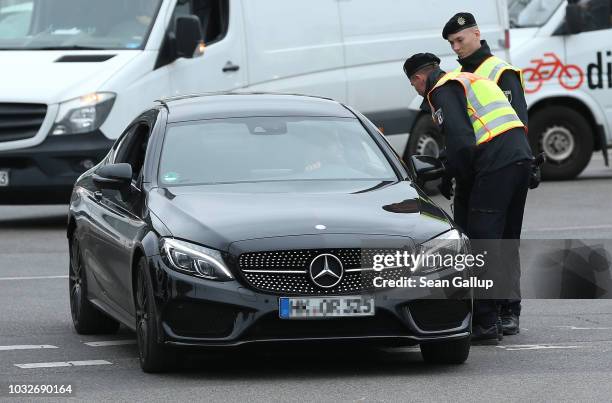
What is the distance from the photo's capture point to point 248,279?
8.58m

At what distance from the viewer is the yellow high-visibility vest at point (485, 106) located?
1009 centimetres

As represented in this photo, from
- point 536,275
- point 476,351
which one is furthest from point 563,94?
point 476,351

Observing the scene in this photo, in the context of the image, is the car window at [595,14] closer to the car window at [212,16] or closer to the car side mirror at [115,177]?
the car window at [212,16]

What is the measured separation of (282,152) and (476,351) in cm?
154

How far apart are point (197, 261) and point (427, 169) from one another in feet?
6.43

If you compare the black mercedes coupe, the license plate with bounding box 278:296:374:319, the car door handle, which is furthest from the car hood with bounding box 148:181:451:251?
the car door handle

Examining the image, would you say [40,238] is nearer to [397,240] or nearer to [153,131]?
[153,131]

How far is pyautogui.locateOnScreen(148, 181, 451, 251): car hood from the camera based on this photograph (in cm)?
875

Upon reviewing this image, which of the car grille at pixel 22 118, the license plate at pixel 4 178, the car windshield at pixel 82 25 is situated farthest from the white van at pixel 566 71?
the license plate at pixel 4 178

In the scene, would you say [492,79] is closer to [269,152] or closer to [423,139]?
[269,152]

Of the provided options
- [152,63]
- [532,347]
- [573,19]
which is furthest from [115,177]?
[573,19]

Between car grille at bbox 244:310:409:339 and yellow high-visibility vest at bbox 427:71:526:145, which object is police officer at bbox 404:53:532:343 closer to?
yellow high-visibility vest at bbox 427:71:526:145

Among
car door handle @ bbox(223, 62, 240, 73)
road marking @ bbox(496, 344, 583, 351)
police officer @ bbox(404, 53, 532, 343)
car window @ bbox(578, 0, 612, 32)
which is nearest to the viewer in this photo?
road marking @ bbox(496, 344, 583, 351)

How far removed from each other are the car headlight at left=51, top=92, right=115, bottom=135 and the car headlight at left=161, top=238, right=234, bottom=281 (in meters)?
8.27
